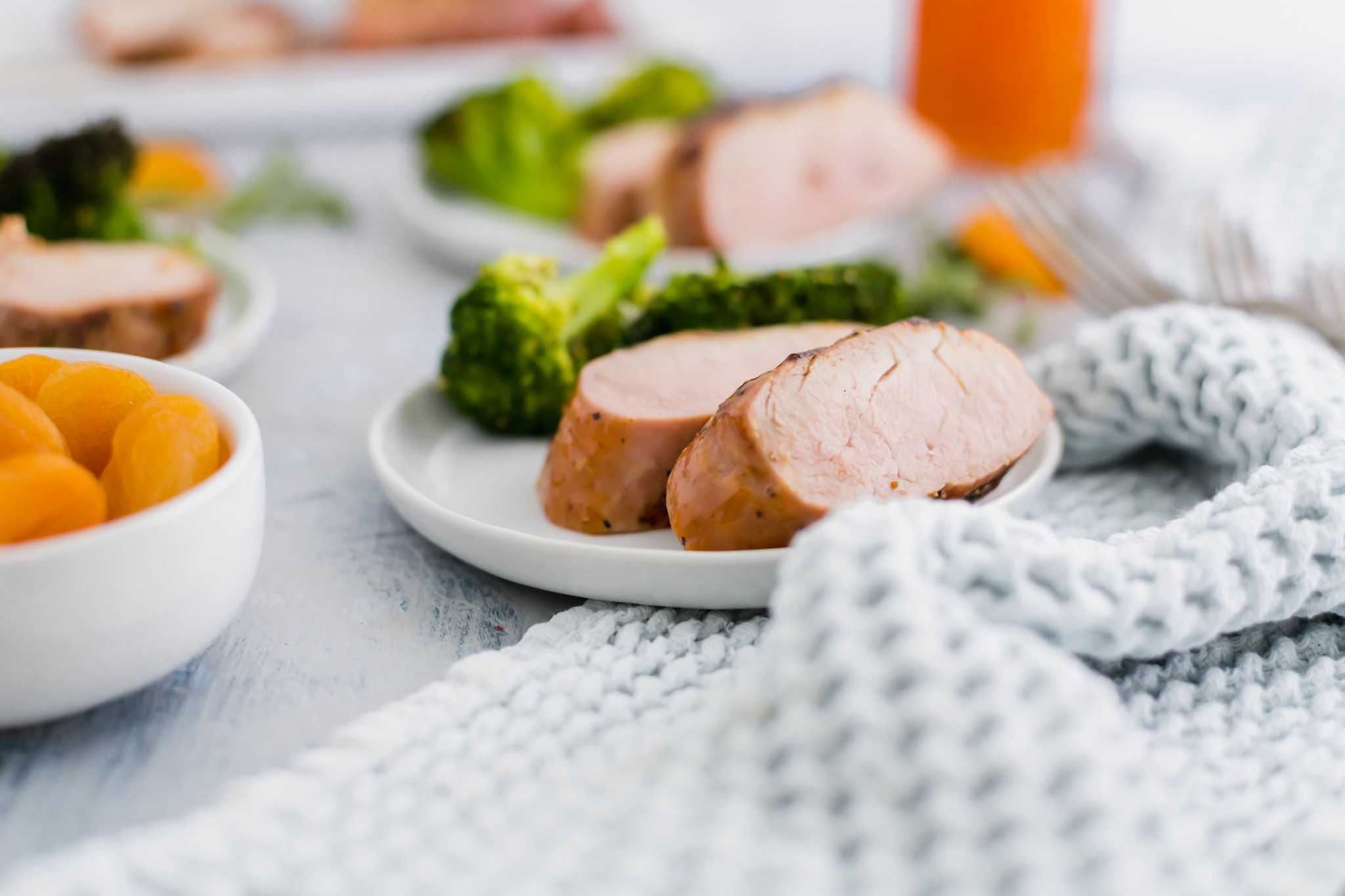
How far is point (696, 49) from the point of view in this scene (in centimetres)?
402

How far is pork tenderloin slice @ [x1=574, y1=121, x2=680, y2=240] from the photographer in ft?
9.03

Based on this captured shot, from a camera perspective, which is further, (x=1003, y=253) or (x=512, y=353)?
(x=1003, y=253)

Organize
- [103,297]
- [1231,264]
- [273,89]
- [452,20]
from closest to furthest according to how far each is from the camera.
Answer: [103,297], [1231,264], [273,89], [452,20]

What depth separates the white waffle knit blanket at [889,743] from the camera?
3.05 feet

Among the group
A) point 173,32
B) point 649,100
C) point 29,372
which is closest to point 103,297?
point 29,372

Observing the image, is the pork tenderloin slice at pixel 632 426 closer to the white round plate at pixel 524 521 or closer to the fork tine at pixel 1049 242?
the white round plate at pixel 524 521

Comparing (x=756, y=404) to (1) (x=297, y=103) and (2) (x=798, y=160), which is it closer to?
(2) (x=798, y=160)

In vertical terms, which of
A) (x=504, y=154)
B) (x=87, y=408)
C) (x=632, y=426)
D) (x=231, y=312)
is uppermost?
(x=87, y=408)

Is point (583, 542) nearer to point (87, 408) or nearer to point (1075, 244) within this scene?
point (87, 408)

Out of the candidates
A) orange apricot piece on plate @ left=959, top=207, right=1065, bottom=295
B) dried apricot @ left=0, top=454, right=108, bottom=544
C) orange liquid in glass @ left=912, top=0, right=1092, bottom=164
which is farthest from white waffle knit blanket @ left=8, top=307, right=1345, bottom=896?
orange liquid in glass @ left=912, top=0, right=1092, bottom=164

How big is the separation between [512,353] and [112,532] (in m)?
0.81

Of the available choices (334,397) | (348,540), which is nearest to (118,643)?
(348,540)

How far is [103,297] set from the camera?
6.29ft

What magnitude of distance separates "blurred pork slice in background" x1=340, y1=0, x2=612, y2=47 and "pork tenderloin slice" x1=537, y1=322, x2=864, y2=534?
3.02m
